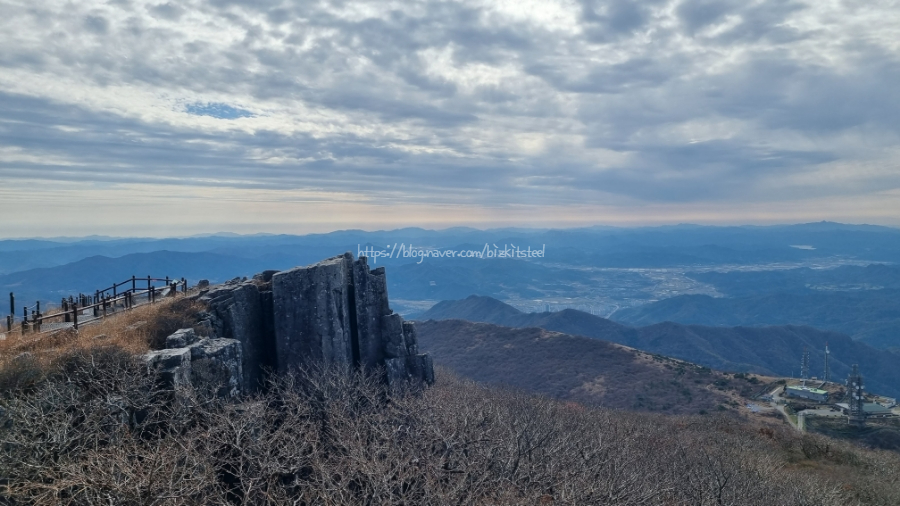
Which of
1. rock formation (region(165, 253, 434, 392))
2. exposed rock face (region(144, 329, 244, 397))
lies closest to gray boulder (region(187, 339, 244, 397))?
exposed rock face (region(144, 329, 244, 397))

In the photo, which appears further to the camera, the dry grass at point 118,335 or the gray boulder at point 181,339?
the gray boulder at point 181,339

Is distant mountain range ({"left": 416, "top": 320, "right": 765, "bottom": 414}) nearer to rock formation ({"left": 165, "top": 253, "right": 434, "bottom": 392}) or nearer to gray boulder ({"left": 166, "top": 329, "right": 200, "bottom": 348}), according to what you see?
rock formation ({"left": 165, "top": 253, "right": 434, "bottom": 392})

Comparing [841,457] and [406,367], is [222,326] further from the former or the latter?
[841,457]

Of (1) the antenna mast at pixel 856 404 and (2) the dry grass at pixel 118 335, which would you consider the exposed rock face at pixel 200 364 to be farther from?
(1) the antenna mast at pixel 856 404

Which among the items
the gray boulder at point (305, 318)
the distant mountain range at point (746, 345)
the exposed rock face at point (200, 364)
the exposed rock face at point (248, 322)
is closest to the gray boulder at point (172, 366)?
the exposed rock face at point (200, 364)

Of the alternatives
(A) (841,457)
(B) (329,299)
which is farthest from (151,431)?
(A) (841,457)

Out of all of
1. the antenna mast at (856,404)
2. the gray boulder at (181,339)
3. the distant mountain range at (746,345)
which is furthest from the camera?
the distant mountain range at (746,345)

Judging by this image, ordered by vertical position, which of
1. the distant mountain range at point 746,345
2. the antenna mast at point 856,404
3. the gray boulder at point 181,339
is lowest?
the distant mountain range at point 746,345
